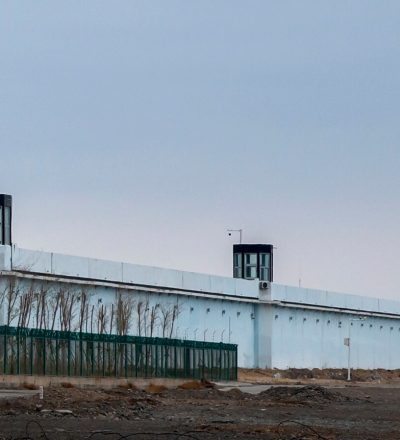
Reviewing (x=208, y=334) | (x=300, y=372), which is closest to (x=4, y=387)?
(x=208, y=334)

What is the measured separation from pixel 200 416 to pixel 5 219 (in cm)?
3260

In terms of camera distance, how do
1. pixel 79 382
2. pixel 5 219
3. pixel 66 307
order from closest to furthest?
1. pixel 79 382
2. pixel 66 307
3. pixel 5 219

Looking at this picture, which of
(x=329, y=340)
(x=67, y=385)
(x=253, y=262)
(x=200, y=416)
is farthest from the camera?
Result: (x=329, y=340)

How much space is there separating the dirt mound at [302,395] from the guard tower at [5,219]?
72.8 feet

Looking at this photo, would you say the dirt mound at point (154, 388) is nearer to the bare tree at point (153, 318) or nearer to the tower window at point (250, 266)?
the bare tree at point (153, 318)

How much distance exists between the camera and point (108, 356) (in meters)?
57.8

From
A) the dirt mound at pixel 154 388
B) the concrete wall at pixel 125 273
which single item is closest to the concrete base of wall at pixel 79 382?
the dirt mound at pixel 154 388

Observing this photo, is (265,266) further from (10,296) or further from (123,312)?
(10,296)

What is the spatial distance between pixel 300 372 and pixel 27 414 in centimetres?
4964

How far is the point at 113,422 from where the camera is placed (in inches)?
1230

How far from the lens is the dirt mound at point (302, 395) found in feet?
143

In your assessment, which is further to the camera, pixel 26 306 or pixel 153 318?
pixel 153 318

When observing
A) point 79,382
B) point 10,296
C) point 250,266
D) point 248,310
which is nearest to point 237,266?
point 250,266

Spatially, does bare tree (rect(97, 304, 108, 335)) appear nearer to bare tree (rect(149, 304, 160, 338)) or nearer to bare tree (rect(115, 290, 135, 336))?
bare tree (rect(115, 290, 135, 336))
